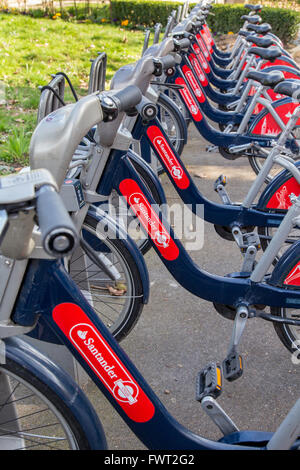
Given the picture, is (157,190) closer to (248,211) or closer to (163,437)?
(248,211)

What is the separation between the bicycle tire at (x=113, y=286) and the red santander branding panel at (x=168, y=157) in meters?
0.74

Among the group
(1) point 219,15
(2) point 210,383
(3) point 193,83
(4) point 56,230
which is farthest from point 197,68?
(1) point 219,15

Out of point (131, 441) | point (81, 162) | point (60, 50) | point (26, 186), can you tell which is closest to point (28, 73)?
point (60, 50)

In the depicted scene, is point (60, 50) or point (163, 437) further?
point (60, 50)

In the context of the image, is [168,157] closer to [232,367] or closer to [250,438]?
[232,367]

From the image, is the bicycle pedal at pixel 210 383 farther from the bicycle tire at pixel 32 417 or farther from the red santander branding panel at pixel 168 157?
the red santander branding panel at pixel 168 157

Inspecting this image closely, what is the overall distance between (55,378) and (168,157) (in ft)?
6.16

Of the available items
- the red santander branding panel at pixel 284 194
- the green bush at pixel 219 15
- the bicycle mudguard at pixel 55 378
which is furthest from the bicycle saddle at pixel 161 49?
the green bush at pixel 219 15

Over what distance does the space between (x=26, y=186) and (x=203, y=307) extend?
7.00 feet

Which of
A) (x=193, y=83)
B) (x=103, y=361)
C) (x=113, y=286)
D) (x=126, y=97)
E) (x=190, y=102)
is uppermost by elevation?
(x=126, y=97)

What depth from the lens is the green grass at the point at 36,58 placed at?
5.08 metres

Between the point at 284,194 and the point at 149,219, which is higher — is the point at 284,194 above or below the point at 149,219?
above

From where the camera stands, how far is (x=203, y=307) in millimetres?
3041

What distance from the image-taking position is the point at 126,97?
5.64 ft
